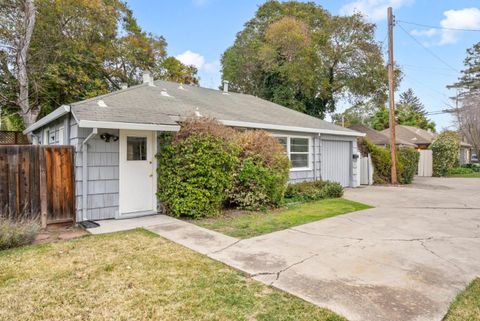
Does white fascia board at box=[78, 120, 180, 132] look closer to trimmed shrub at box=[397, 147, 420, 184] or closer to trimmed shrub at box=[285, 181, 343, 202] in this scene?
trimmed shrub at box=[285, 181, 343, 202]

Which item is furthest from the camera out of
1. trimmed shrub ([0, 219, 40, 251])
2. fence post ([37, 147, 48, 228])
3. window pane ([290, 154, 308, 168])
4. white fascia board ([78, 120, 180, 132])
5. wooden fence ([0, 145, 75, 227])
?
window pane ([290, 154, 308, 168])

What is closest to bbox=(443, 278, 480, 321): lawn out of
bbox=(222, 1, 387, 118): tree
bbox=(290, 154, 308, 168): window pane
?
bbox=(290, 154, 308, 168): window pane

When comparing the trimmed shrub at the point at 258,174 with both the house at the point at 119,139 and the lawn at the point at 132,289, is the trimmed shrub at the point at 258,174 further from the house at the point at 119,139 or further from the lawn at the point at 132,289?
the lawn at the point at 132,289

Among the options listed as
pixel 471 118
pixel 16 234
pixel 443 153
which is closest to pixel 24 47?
pixel 16 234

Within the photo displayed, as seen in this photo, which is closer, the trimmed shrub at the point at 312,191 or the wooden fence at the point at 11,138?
Result: the trimmed shrub at the point at 312,191

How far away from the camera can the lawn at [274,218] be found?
19.6 ft

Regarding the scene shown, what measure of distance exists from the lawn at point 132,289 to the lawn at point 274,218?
61.9 inches

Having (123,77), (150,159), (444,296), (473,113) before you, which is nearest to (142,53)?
(123,77)

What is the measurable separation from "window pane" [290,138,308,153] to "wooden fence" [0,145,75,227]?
730cm

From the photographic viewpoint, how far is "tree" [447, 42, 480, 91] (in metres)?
38.5

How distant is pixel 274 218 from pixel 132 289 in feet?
13.7

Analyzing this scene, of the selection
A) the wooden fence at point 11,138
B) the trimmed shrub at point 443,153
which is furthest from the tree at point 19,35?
the trimmed shrub at point 443,153

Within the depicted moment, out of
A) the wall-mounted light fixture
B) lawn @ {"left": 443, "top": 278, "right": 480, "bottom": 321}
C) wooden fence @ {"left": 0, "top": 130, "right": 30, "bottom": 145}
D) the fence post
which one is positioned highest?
wooden fence @ {"left": 0, "top": 130, "right": 30, "bottom": 145}

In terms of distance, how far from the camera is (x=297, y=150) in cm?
1138
